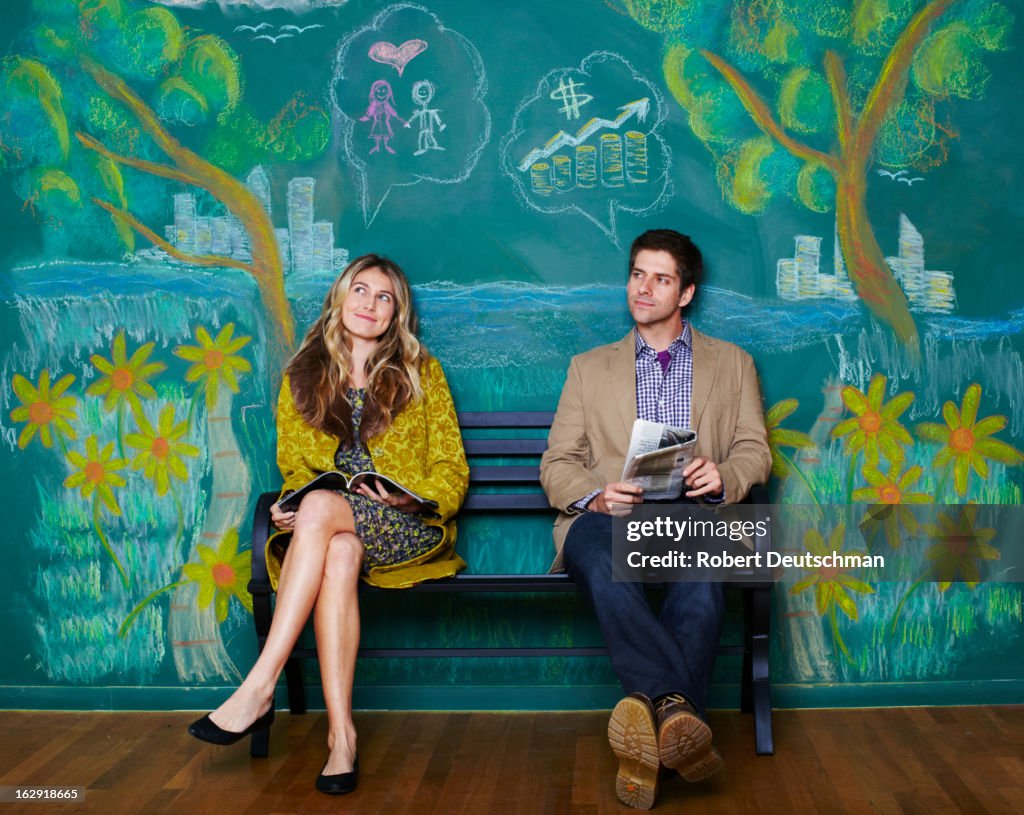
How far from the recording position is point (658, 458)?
2.88 m

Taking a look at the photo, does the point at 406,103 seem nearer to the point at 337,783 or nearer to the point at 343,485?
the point at 343,485

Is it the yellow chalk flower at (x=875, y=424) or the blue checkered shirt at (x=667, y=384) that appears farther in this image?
the yellow chalk flower at (x=875, y=424)

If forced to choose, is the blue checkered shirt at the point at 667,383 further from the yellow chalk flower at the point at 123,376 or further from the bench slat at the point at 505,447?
the yellow chalk flower at the point at 123,376

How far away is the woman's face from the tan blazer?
0.60 metres

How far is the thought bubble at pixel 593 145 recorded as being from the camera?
3.57m

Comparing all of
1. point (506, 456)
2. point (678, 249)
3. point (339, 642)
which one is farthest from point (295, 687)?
point (678, 249)

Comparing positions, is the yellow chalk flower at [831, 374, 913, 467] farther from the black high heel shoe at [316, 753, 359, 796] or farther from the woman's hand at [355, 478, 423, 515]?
the black high heel shoe at [316, 753, 359, 796]

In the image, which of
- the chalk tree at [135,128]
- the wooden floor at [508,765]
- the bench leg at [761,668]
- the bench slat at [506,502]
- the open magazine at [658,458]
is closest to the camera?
the wooden floor at [508,765]

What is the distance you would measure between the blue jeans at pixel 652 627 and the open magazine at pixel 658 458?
0.18 meters

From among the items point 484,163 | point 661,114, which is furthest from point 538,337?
point 661,114

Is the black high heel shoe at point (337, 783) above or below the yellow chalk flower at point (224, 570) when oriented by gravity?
below

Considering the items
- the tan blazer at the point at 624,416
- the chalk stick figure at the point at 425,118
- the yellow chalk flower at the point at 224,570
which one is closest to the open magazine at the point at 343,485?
the tan blazer at the point at 624,416

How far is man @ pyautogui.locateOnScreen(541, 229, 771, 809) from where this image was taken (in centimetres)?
285

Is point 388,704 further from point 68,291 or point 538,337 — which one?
point 68,291
